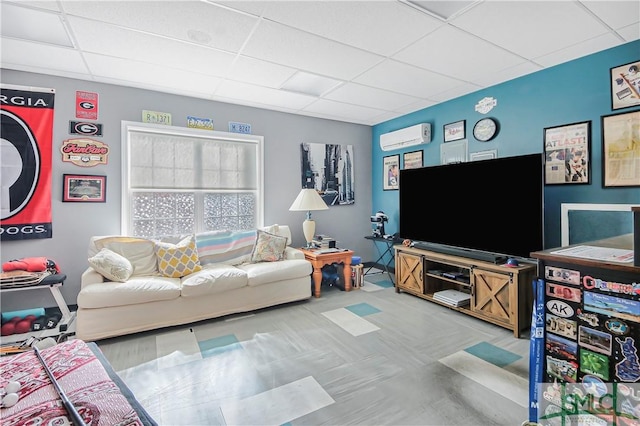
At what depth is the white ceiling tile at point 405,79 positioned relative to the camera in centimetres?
308

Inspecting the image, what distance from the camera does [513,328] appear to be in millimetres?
2824

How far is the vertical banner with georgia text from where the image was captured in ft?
10.1

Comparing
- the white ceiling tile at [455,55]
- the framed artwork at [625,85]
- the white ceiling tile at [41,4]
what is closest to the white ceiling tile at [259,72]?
the white ceiling tile at [455,55]

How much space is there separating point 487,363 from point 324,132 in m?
3.84

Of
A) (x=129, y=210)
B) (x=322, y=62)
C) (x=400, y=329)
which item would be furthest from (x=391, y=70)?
(x=129, y=210)

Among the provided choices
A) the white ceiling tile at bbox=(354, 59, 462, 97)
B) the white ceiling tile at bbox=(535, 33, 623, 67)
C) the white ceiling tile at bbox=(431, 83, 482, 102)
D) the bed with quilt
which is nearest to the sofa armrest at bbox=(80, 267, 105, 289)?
the bed with quilt

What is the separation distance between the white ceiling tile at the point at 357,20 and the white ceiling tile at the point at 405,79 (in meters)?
0.47

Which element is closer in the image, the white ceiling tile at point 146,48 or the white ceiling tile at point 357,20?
the white ceiling tile at point 357,20

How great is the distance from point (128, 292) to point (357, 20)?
3.03m

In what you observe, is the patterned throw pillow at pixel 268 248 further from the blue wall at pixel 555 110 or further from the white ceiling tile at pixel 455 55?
the white ceiling tile at pixel 455 55

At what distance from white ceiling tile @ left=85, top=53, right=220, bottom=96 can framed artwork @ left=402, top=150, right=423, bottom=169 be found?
9.54ft

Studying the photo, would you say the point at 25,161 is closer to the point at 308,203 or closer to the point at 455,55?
the point at 308,203

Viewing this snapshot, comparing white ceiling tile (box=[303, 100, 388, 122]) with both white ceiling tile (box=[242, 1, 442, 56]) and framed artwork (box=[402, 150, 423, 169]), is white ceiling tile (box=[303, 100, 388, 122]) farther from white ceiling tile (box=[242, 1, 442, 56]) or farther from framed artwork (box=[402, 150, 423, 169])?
white ceiling tile (box=[242, 1, 442, 56])

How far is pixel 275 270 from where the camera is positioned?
3549mm
